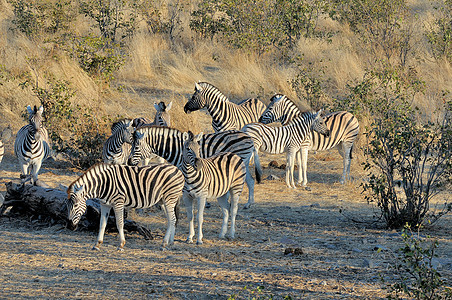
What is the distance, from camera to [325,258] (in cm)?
779

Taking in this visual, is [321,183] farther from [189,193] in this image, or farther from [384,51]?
[384,51]

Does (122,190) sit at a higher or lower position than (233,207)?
higher

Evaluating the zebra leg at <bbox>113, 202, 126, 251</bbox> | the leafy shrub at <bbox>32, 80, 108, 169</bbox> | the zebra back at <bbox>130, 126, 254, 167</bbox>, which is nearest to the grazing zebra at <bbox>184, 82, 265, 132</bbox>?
the leafy shrub at <bbox>32, 80, 108, 169</bbox>

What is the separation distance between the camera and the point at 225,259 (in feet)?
25.1

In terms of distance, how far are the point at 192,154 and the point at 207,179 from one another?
0.40 m

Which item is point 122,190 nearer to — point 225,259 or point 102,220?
point 102,220

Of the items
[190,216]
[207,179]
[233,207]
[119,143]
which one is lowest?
[190,216]

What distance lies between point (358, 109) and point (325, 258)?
24.5ft

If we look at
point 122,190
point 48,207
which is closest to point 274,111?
point 48,207

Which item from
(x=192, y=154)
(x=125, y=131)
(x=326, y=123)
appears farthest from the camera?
(x=326, y=123)

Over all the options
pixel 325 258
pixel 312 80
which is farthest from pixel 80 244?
pixel 312 80

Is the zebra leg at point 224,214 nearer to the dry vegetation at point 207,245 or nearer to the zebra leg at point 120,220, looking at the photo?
the dry vegetation at point 207,245

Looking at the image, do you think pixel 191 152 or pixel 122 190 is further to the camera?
pixel 191 152

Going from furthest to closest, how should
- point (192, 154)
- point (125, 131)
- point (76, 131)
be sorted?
point (76, 131) → point (125, 131) → point (192, 154)
